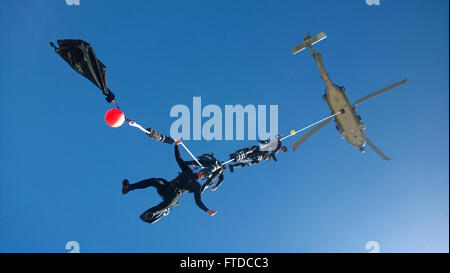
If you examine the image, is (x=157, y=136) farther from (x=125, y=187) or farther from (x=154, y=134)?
(x=125, y=187)

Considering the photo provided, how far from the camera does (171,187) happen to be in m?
8.40

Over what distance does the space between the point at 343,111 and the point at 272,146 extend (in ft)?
16.3

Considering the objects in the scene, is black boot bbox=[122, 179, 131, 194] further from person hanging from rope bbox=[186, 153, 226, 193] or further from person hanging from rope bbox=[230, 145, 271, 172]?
person hanging from rope bbox=[230, 145, 271, 172]

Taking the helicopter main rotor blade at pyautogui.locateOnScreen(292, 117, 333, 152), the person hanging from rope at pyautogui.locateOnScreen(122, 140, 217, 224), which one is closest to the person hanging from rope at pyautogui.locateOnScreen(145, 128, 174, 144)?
the person hanging from rope at pyautogui.locateOnScreen(122, 140, 217, 224)

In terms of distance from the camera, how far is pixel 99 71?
21.2 feet

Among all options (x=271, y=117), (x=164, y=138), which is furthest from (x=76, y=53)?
(x=271, y=117)

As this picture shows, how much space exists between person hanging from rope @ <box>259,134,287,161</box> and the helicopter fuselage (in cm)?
432

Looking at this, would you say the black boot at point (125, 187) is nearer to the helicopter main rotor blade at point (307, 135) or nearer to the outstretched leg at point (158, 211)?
the outstretched leg at point (158, 211)

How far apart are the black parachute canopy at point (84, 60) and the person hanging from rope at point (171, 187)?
259 centimetres

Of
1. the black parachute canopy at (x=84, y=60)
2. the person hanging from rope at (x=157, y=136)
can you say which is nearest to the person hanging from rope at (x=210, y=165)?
the person hanging from rope at (x=157, y=136)

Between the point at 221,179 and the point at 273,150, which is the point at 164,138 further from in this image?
the point at 273,150

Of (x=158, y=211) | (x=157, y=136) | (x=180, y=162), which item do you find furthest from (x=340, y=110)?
(x=158, y=211)

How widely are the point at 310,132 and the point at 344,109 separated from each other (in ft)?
6.78

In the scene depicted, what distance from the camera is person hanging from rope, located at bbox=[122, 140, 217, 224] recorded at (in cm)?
760
